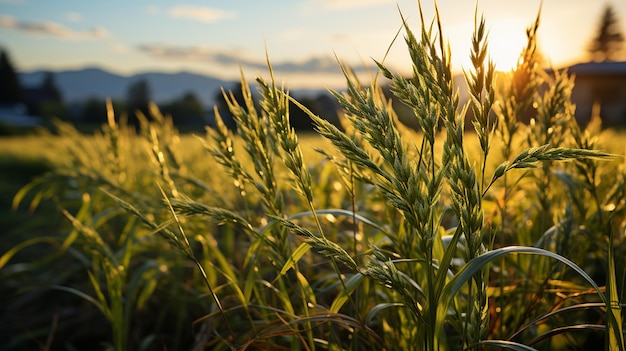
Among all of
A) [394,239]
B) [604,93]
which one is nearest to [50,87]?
[604,93]

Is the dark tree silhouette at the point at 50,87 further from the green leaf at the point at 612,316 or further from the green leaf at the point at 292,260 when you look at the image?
the green leaf at the point at 612,316

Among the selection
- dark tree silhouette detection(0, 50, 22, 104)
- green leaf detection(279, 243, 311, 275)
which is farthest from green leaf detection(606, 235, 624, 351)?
dark tree silhouette detection(0, 50, 22, 104)

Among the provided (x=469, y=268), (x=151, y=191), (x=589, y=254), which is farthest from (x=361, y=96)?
(x=151, y=191)

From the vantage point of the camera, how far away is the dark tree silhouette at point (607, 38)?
66088mm

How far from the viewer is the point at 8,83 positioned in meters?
82.9

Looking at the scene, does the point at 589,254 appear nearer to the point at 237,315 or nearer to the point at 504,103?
the point at 504,103

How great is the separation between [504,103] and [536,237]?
3.55 feet

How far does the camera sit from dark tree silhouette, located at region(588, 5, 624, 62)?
66088 mm

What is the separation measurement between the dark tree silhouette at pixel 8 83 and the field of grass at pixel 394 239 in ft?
297

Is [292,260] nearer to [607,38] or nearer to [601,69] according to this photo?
[601,69]

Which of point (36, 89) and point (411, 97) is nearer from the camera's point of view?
point (411, 97)

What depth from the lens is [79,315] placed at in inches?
138

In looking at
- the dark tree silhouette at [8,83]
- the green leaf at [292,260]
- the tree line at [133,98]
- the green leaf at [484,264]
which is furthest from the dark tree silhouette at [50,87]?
the green leaf at [484,264]

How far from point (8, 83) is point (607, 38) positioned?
273 ft
